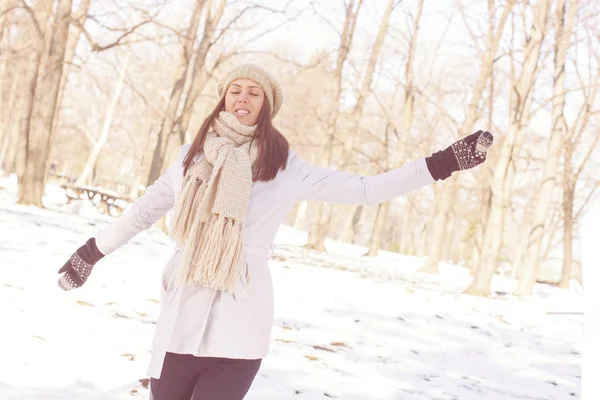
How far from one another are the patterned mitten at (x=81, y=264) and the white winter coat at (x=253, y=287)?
23.2 inches

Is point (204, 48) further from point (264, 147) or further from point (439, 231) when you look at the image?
point (264, 147)

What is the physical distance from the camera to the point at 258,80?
2732mm

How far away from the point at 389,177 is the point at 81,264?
1.54 metres

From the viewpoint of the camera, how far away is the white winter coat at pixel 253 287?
8.02 ft

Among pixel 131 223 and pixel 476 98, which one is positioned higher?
pixel 476 98

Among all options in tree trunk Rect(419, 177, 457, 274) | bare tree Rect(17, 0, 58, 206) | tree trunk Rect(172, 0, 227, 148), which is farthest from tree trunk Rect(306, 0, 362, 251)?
bare tree Rect(17, 0, 58, 206)

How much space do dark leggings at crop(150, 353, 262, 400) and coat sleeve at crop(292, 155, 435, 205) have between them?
2.44ft

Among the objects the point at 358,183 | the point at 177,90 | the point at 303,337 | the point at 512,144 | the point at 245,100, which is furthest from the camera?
the point at 177,90

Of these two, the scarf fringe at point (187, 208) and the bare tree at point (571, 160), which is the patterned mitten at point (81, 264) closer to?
the scarf fringe at point (187, 208)

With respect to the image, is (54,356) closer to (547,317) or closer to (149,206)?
(149,206)

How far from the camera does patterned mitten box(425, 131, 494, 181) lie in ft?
8.27

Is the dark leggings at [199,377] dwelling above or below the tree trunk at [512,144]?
below

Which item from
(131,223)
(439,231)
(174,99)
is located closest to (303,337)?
(131,223)

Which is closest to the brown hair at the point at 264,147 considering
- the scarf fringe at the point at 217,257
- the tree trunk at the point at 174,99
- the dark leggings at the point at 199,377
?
the scarf fringe at the point at 217,257
